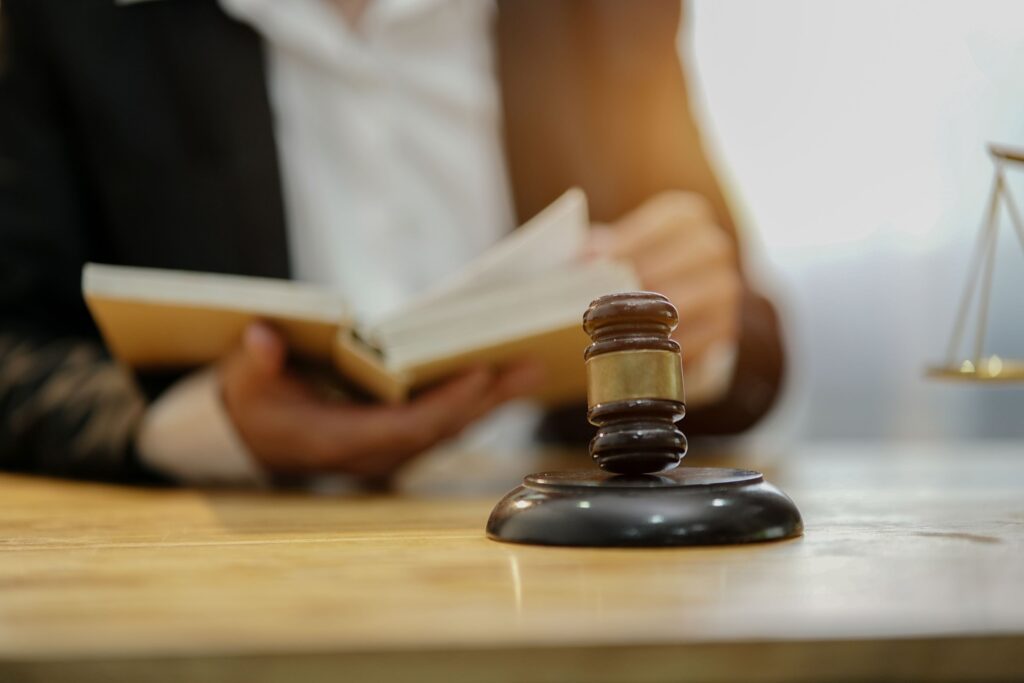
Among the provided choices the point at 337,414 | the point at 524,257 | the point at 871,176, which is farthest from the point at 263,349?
the point at 871,176

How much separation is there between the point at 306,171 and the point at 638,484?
1183 mm

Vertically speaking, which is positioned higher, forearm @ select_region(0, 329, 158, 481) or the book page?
the book page

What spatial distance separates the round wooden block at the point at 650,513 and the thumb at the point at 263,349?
439 mm

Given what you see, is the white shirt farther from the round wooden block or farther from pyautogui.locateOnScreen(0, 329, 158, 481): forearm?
the round wooden block

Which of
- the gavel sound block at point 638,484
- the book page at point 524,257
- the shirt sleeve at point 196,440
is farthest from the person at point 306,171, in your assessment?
the gavel sound block at point 638,484

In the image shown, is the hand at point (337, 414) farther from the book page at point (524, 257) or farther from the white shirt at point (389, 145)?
the white shirt at point (389, 145)

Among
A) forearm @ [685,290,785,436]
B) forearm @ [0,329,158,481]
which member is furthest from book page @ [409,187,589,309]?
forearm @ [685,290,785,436]

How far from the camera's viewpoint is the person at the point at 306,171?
1.05 meters

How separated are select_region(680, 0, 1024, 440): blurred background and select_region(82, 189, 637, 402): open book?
135cm

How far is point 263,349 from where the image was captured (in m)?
0.83

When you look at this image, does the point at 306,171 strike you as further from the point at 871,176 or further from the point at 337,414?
the point at 871,176

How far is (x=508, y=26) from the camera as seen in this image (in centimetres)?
147

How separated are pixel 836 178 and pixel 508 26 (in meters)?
0.93

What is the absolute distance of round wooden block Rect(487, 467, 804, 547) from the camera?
40 centimetres
